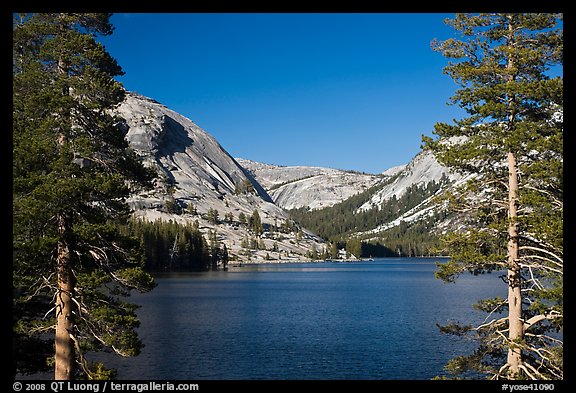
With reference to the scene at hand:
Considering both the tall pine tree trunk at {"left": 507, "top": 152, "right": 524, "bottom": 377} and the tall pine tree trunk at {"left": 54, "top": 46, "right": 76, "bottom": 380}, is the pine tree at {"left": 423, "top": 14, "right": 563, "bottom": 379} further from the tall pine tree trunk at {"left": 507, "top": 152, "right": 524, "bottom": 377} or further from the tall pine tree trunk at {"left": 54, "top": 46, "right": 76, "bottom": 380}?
the tall pine tree trunk at {"left": 54, "top": 46, "right": 76, "bottom": 380}

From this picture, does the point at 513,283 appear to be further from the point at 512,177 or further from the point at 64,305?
the point at 64,305

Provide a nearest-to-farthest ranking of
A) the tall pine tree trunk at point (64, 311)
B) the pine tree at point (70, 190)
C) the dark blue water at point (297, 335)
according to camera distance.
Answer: the pine tree at point (70, 190) → the tall pine tree trunk at point (64, 311) → the dark blue water at point (297, 335)

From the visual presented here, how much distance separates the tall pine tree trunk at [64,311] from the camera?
2161cm

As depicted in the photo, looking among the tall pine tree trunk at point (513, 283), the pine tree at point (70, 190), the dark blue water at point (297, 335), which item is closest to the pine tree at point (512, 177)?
the tall pine tree trunk at point (513, 283)

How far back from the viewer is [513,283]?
21688mm

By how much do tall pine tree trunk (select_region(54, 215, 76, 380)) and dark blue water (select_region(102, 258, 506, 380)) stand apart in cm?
1939

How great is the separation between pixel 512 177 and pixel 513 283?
462 cm

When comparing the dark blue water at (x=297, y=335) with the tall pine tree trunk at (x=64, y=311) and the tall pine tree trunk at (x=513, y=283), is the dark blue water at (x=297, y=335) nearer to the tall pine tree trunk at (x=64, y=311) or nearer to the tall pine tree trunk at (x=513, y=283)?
→ the tall pine tree trunk at (x=64, y=311)

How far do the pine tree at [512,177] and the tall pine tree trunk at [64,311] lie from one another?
16409mm

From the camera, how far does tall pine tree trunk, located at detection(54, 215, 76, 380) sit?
2161cm

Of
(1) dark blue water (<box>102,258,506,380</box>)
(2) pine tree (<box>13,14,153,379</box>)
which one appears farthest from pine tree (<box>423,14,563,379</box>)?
(1) dark blue water (<box>102,258,506,380</box>)

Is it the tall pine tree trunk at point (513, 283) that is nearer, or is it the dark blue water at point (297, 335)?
the tall pine tree trunk at point (513, 283)
